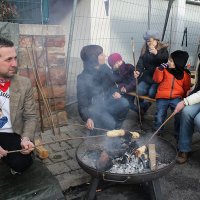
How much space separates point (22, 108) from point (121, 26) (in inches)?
229

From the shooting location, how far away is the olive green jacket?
3.55 metres

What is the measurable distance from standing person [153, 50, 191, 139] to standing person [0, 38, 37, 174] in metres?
2.43

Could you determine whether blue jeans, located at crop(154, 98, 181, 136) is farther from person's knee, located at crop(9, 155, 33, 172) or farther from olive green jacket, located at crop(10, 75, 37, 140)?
person's knee, located at crop(9, 155, 33, 172)

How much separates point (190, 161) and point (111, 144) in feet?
5.18

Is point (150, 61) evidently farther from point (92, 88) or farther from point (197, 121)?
point (197, 121)

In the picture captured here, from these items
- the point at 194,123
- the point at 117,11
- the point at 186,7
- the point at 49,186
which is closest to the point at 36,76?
the point at 49,186

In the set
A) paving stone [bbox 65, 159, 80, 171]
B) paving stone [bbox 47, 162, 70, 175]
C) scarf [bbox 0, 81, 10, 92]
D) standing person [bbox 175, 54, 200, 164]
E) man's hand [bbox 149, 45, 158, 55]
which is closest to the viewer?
scarf [bbox 0, 81, 10, 92]

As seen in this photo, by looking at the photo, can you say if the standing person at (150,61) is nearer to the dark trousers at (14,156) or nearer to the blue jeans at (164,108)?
the blue jeans at (164,108)

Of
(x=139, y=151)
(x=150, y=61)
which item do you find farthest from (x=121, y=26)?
(x=139, y=151)

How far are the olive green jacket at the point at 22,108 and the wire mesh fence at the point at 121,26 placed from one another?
281 cm

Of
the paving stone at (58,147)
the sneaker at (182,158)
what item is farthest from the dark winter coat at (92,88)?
the sneaker at (182,158)

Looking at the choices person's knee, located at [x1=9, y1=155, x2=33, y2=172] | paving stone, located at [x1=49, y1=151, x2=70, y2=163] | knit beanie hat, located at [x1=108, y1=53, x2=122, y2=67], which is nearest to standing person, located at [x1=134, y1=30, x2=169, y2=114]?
knit beanie hat, located at [x1=108, y1=53, x2=122, y2=67]

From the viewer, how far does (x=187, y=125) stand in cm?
450

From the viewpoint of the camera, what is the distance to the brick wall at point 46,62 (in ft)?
16.6
